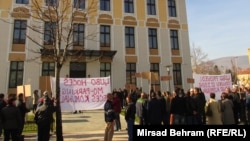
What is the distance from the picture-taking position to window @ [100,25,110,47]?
2757 cm

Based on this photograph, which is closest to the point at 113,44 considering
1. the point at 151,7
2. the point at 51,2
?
the point at 151,7

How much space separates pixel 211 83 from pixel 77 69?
47.8 ft

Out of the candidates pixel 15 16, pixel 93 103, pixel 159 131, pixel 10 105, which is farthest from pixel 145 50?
pixel 159 131

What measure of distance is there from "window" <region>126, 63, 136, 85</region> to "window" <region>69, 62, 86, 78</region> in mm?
4573

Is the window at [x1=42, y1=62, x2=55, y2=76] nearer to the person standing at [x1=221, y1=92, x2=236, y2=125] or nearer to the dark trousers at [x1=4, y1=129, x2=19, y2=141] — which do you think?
the dark trousers at [x1=4, y1=129, x2=19, y2=141]

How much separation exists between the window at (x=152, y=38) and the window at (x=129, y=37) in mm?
1984

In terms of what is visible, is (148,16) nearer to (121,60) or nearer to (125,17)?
(125,17)

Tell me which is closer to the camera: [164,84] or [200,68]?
[164,84]

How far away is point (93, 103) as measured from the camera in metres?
12.9

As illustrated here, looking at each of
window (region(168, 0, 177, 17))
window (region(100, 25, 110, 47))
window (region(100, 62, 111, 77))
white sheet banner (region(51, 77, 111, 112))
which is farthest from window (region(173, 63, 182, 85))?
white sheet banner (region(51, 77, 111, 112))

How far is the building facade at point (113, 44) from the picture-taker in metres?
24.8

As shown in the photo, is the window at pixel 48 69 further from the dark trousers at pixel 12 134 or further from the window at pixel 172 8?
the dark trousers at pixel 12 134

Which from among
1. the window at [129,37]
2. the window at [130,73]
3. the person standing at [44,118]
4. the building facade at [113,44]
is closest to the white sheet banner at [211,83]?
Result: the building facade at [113,44]

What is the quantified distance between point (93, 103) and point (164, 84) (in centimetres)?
1688
